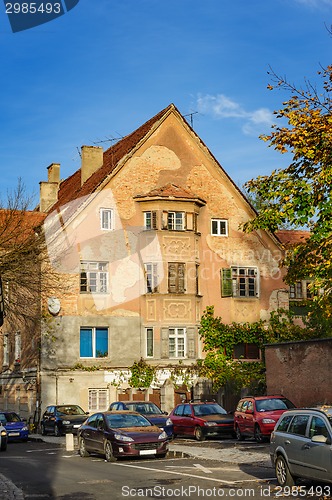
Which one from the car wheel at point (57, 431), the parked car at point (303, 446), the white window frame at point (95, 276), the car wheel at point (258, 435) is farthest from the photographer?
the white window frame at point (95, 276)

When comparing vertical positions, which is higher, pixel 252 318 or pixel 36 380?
pixel 252 318

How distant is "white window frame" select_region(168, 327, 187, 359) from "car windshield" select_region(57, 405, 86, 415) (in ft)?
21.9

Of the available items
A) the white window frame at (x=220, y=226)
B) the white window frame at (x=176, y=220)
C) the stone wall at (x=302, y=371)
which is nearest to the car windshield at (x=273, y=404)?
the stone wall at (x=302, y=371)

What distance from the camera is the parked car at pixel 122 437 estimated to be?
75.7 feet

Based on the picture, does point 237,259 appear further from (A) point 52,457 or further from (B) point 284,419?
(B) point 284,419

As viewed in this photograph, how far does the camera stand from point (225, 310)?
44.5m

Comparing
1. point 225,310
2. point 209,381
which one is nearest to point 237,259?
point 225,310

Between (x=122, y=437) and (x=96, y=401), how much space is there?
62.4 ft

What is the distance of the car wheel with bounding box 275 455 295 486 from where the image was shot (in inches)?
598

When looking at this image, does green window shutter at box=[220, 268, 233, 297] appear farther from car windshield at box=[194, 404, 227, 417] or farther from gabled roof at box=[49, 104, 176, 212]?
car windshield at box=[194, 404, 227, 417]

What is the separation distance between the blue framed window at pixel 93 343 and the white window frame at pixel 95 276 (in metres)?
2.13

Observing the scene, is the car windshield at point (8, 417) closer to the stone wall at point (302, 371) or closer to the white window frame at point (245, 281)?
the stone wall at point (302, 371)

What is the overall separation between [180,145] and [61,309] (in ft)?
38.2

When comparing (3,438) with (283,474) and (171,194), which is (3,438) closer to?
(283,474)
